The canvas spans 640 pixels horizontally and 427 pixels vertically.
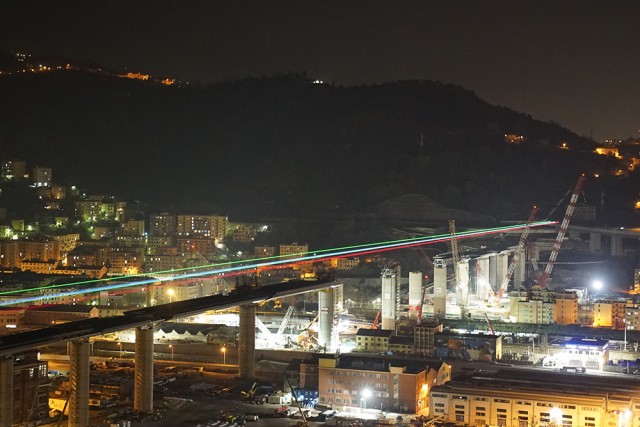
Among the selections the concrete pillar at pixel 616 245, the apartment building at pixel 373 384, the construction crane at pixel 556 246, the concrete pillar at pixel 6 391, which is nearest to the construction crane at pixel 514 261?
the construction crane at pixel 556 246

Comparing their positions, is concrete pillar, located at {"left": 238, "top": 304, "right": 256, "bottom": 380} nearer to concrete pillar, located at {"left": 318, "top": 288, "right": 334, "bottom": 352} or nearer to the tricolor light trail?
concrete pillar, located at {"left": 318, "top": 288, "right": 334, "bottom": 352}

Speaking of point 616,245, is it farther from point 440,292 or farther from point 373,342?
point 373,342

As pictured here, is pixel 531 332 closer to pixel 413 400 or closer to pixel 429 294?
pixel 429 294

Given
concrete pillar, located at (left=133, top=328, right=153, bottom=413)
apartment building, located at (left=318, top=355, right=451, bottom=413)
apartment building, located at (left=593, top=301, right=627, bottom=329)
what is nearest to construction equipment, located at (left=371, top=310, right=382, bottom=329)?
apartment building, located at (left=593, top=301, right=627, bottom=329)

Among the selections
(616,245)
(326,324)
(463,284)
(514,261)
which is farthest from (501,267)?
(326,324)

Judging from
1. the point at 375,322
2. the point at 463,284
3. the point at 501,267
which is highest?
the point at 501,267

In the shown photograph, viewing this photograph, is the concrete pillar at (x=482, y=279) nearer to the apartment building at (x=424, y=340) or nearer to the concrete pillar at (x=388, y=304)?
the concrete pillar at (x=388, y=304)

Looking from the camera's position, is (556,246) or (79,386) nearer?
(79,386)
